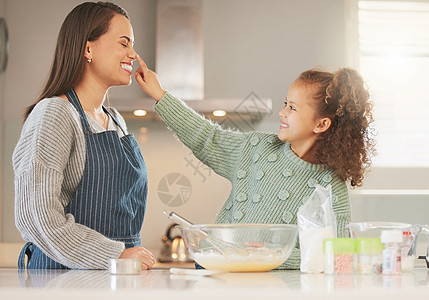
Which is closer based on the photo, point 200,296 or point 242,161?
point 200,296

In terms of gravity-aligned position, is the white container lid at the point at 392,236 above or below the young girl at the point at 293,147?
below

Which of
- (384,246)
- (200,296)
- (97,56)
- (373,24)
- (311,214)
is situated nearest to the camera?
(200,296)

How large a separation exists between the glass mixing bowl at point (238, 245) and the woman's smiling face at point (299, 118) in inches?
20.6

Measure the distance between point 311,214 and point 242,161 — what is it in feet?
1.67

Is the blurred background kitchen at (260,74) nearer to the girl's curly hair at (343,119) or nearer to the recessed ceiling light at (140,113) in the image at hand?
the recessed ceiling light at (140,113)

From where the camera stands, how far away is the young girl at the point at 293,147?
150 cm

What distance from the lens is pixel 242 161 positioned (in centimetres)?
162

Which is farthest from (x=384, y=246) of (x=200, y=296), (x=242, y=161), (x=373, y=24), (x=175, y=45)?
(x=373, y=24)

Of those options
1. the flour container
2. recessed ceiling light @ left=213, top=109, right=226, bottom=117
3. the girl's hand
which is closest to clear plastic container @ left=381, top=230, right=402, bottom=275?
the flour container

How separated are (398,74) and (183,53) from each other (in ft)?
3.91

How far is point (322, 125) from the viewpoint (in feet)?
5.30

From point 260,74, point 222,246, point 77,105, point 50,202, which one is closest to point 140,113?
point 260,74

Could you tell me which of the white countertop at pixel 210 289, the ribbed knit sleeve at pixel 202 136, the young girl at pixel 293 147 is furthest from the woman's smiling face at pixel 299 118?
the white countertop at pixel 210 289

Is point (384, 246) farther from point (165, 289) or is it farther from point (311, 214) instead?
point (165, 289)
